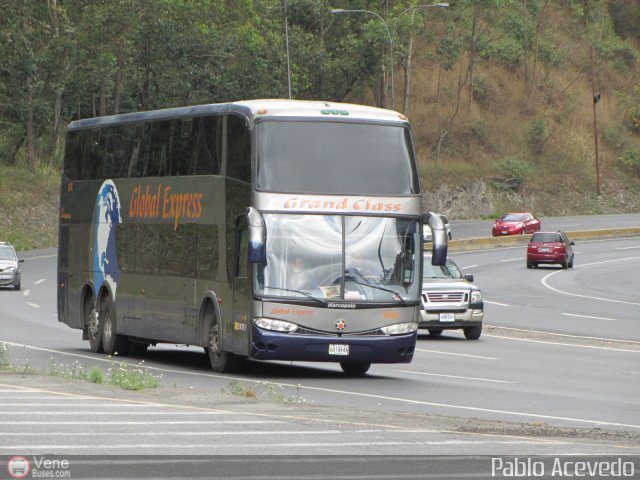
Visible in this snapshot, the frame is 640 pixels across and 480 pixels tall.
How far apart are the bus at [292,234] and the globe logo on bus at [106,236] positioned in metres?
2.15

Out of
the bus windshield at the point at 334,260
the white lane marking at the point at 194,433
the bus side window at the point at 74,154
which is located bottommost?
the white lane marking at the point at 194,433

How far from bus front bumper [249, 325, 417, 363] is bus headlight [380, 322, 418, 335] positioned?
62mm

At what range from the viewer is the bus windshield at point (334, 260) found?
19625mm

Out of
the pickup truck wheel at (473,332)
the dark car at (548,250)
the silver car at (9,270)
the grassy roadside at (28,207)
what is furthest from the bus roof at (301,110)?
the grassy roadside at (28,207)

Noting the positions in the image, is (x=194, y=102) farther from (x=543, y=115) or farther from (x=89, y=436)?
(x=89, y=436)

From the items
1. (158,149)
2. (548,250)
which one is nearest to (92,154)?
(158,149)

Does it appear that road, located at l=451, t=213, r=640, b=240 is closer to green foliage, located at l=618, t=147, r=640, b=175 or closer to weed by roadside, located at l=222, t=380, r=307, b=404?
green foliage, located at l=618, t=147, r=640, b=175

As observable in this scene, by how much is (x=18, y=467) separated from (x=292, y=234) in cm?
1026

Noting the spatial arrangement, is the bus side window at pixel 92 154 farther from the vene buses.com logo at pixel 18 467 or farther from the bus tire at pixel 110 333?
the vene buses.com logo at pixel 18 467

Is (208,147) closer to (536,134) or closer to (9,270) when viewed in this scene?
(9,270)

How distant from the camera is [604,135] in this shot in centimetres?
10700

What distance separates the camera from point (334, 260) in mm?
19703

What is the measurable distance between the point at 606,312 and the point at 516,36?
73.1 m

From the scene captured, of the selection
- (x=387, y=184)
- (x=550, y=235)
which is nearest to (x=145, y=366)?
(x=387, y=184)
